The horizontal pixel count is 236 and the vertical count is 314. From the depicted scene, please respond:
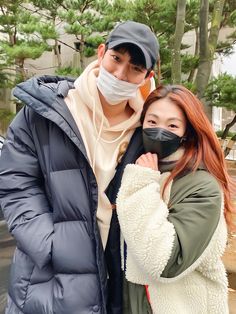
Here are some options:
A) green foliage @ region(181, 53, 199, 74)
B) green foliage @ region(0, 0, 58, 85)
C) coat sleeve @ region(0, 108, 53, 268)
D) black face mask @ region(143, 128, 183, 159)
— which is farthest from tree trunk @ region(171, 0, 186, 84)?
green foliage @ region(0, 0, 58, 85)

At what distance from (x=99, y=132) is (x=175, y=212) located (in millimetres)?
357

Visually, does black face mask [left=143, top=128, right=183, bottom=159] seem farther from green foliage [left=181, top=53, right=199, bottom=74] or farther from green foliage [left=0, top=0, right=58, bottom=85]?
green foliage [left=0, top=0, right=58, bottom=85]

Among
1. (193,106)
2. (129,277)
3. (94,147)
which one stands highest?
(193,106)

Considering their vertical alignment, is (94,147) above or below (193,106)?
below

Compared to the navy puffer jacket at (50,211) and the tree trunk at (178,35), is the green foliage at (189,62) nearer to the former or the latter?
the tree trunk at (178,35)

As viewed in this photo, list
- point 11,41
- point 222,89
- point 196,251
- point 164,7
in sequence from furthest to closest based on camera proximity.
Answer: point 11,41
point 164,7
point 222,89
point 196,251

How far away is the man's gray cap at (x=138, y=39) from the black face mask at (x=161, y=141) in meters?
0.21

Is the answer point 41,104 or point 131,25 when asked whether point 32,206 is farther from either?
point 131,25

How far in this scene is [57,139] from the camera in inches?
44.2

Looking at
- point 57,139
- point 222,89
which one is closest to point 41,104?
point 57,139

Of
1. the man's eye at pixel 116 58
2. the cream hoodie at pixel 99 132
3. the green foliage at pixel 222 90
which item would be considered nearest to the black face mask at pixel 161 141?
the cream hoodie at pixel 99 132

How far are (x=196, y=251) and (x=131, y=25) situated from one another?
0.70 meters

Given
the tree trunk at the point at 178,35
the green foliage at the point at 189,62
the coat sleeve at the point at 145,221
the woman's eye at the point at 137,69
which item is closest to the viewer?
the coat sleeve at the point at 145,221

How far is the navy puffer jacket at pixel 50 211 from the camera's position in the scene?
1063mm
